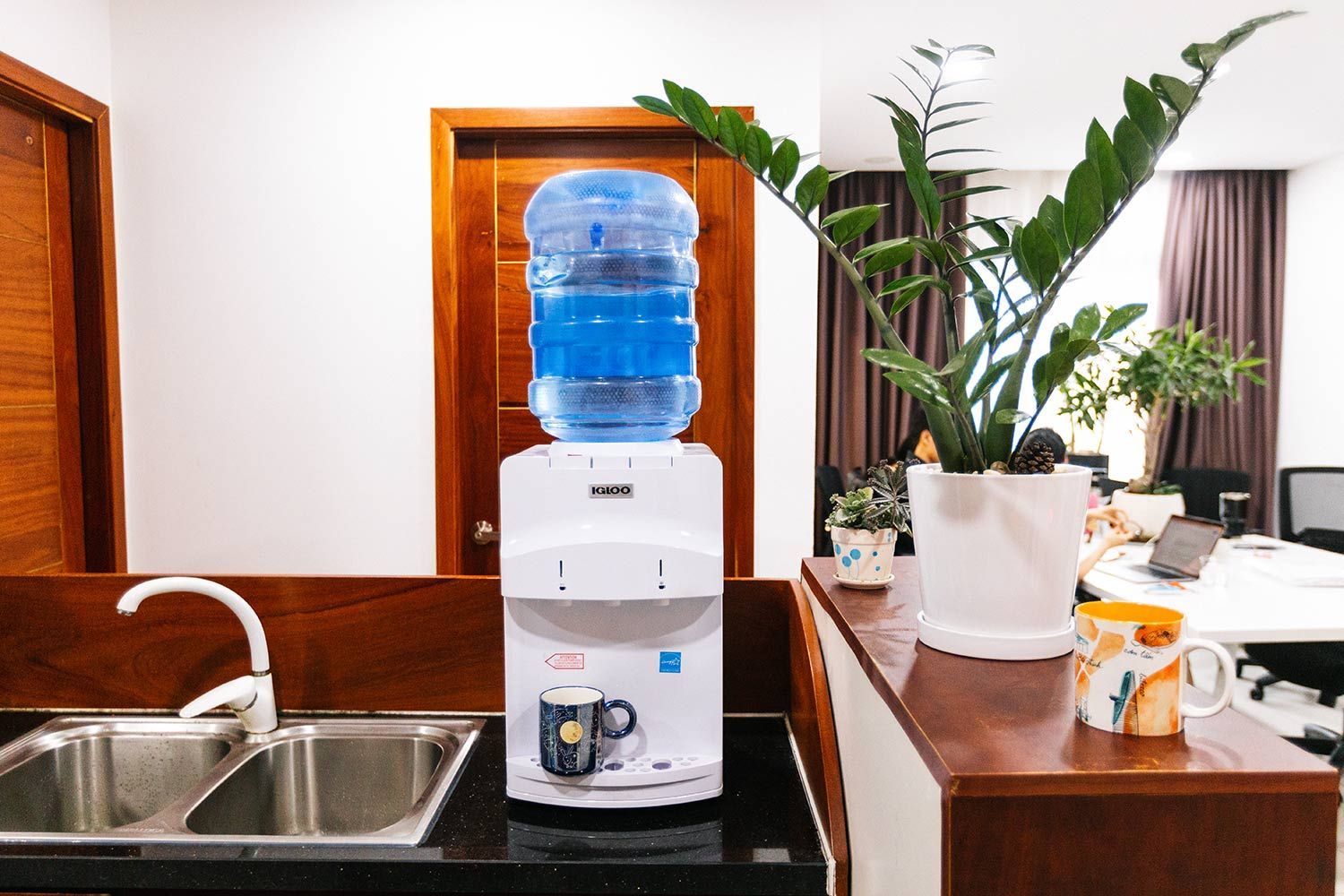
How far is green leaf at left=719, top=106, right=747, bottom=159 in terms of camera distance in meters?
1.01

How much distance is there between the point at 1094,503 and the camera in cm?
375

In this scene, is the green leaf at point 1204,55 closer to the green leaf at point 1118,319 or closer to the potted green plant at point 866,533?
the green leaf at point 1118,319

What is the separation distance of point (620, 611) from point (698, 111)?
0.64 m

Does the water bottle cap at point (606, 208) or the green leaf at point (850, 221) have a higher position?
the water bottle cap at point (606, 208)

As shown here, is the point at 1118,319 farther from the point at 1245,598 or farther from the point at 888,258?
the point at 1245,598

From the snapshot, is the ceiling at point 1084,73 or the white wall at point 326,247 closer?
the white wall at point 326,247

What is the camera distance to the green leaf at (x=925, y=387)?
0.88m

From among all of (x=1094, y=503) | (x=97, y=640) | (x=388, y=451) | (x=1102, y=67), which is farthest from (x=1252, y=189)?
(x=97, y=640)

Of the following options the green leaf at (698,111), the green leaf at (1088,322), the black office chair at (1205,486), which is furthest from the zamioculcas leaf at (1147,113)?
the black office chair at (1205,486)

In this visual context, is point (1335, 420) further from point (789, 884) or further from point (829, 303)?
point (789, 884)

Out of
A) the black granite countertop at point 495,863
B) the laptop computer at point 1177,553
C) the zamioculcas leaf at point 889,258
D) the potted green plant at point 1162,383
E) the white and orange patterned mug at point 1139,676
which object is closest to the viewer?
the white and orange patterned mug at point 1139,676

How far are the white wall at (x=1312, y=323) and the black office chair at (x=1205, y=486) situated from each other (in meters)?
1.09

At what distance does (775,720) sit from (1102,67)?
3.41 m

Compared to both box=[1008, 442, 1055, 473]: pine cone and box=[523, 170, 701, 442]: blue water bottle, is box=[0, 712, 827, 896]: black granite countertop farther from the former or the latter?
box=[523, 170, 701, 442]: blue water bottle
